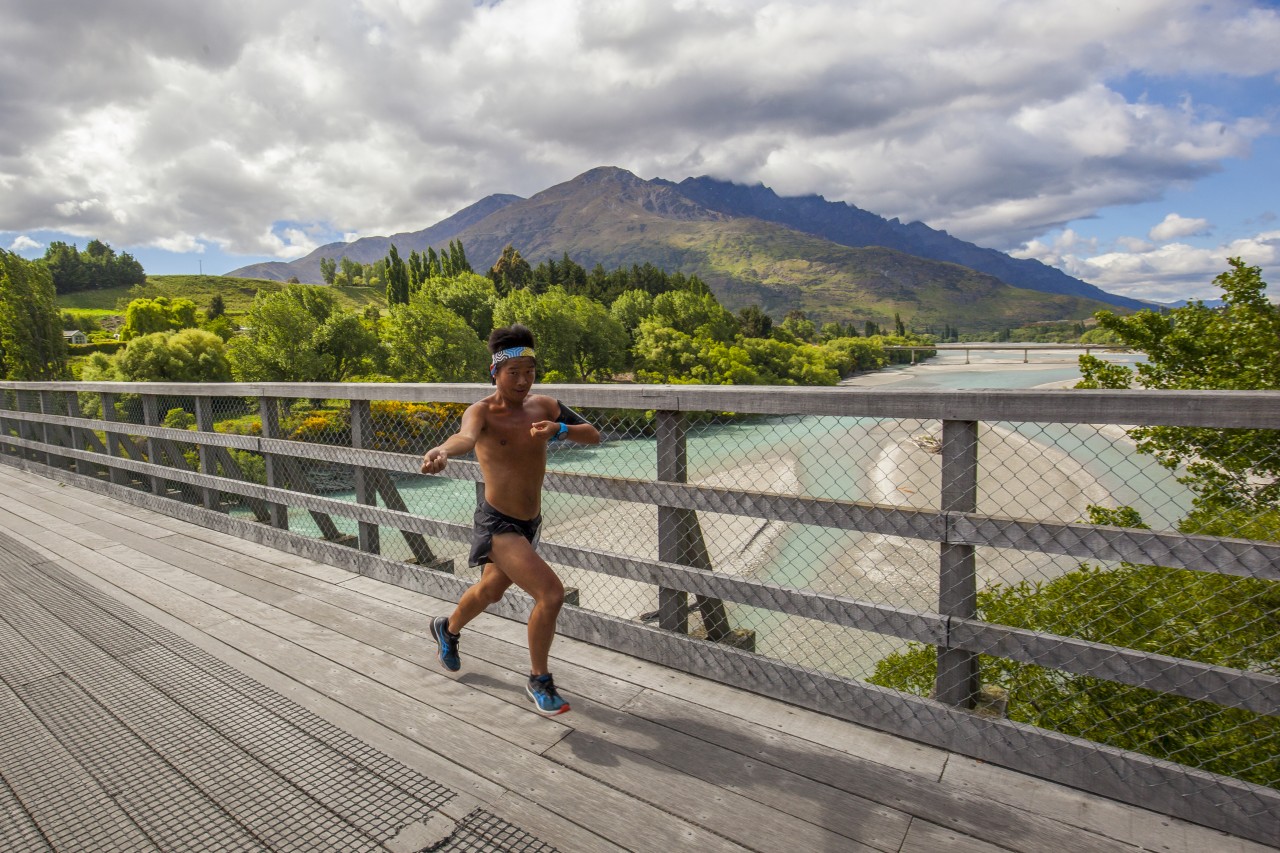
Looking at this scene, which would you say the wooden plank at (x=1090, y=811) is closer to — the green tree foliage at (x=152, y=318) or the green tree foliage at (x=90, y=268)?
the green tree foliage at (x=152, y=318)

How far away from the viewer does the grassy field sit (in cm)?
12619

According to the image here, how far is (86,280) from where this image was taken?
132 metres

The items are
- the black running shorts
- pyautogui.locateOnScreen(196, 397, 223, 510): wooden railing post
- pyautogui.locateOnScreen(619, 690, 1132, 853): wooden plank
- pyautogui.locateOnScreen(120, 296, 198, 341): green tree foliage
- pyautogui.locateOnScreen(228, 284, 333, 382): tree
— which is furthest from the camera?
pyautogui.locateOnScreen(120, 296, 198, 341): green tree foliage

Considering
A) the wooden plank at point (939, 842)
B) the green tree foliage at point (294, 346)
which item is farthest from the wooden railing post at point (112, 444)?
the green tree foliage at point (294, 346)

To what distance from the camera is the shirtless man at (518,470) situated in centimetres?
285

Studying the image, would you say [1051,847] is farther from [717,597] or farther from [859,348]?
[859,348]

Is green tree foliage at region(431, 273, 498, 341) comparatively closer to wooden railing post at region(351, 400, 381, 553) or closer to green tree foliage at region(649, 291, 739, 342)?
green tree foliage at region(649, 291, 739, 342)

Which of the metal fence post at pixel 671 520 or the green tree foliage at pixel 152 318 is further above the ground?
the green tree foliage at pixel 152 318

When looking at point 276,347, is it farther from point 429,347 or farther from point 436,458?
point 436,458

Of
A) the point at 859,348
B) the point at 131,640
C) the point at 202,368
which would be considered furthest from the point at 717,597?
the point at 859,348

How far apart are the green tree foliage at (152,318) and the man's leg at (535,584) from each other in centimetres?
10080

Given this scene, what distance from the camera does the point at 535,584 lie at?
2844 mm

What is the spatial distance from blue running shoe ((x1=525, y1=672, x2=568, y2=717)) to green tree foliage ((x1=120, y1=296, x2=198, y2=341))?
331 feet

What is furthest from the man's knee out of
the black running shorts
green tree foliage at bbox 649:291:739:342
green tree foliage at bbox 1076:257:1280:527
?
green tree foliage at bbox 649:291:739:342
